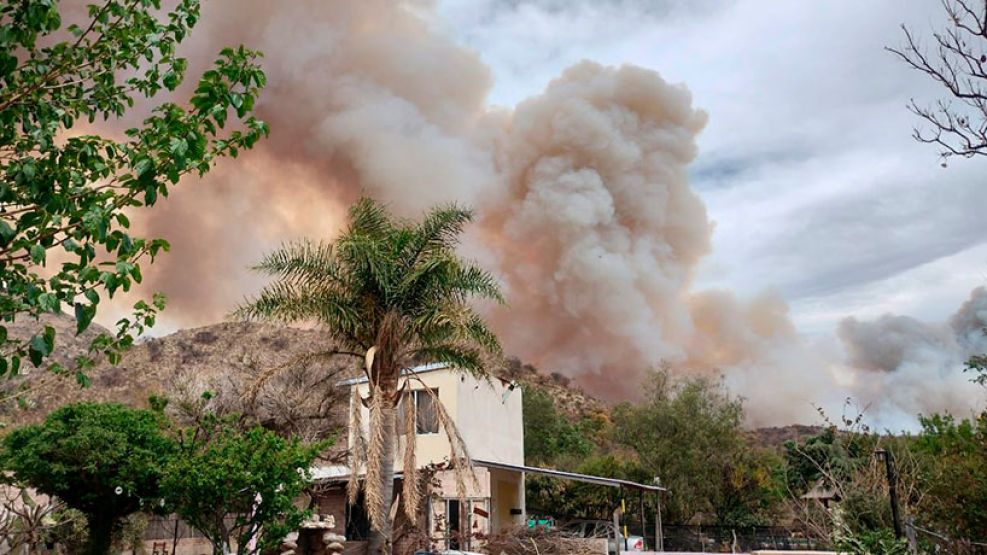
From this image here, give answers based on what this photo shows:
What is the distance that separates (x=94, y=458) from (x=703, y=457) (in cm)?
2787

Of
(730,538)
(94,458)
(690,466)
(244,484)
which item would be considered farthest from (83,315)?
(690,466)

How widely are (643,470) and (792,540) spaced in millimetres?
9437

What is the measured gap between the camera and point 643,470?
118 feet

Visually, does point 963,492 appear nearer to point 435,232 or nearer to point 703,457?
point 435,232

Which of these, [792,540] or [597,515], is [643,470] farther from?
A: [792,540]

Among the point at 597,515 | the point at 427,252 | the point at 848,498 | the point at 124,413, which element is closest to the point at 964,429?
the point at 848,498

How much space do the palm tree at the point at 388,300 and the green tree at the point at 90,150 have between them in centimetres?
1022

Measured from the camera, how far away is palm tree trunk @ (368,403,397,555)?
14.8 metres

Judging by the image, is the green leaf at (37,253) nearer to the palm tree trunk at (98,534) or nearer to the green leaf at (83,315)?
the green leaf at (83,315)

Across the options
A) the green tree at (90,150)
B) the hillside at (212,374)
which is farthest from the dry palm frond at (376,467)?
the green tree at (90,150)

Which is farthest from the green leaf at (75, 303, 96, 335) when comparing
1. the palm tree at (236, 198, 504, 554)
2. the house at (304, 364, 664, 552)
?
the house at (304, 364, 664, 552)

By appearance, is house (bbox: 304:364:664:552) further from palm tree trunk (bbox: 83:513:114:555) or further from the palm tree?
palm tree trunk (bbox: 83:513:114:555)

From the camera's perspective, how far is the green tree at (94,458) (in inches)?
610

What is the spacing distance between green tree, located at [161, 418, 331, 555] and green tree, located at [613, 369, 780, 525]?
2580 cm
